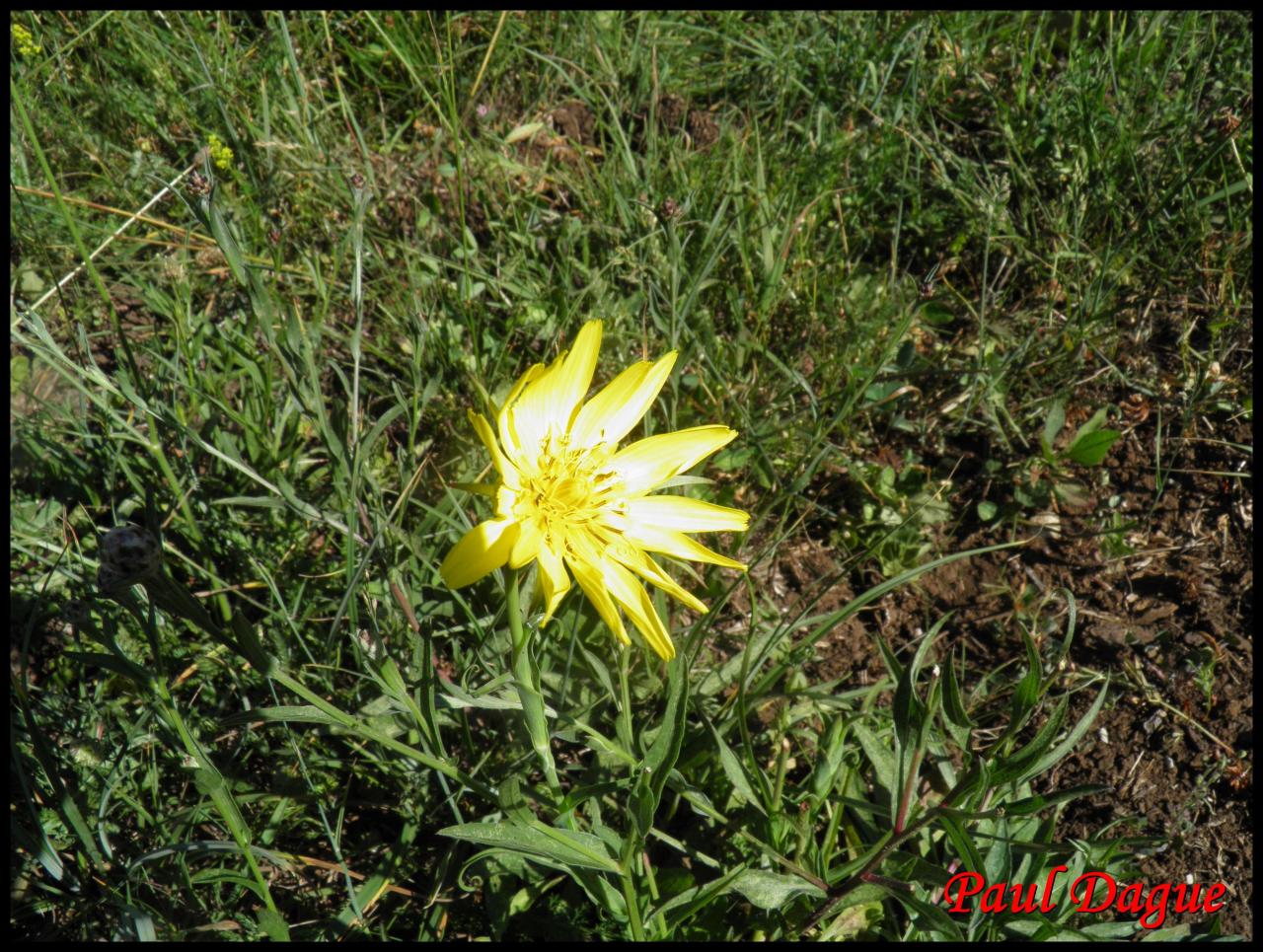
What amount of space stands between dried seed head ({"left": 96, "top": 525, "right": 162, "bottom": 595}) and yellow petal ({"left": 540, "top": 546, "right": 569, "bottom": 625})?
677 mm

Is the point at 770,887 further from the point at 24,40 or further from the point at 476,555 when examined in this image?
the point at 24,40

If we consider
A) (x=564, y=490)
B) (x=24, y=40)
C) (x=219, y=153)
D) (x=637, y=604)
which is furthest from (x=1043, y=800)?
(x=24, y=40)

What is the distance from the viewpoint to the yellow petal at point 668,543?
1958mm

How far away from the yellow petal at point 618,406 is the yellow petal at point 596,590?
35cm

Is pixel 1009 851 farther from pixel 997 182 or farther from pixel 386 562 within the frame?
pixel 997 182

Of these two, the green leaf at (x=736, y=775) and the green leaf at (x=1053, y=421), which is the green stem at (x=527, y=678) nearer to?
the green leaf at (x=736, y=775)

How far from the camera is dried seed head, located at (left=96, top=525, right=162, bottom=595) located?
153 cm

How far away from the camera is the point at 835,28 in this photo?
3660 millimetres

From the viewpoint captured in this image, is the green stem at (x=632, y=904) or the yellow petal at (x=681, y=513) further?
the yellow petal at (x=681, y=513)

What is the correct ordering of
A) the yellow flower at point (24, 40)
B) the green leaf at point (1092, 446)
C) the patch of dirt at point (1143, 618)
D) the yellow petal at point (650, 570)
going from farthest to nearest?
the yellow flower at point (24, 40) → the green leaf at point (1092, 446) → the patch of dirt at point (1143, 618) → the yellow petal at point (650, 570)

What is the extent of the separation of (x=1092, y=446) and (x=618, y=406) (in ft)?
5.66

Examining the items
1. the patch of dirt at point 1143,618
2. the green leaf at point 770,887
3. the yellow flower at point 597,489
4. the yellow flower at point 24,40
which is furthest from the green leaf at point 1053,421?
the yellow flower at point 24,40

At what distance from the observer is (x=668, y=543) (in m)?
1.98

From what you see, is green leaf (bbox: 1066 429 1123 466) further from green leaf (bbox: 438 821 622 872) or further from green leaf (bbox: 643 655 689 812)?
green leaf (bbox: 438 821 622 872)
